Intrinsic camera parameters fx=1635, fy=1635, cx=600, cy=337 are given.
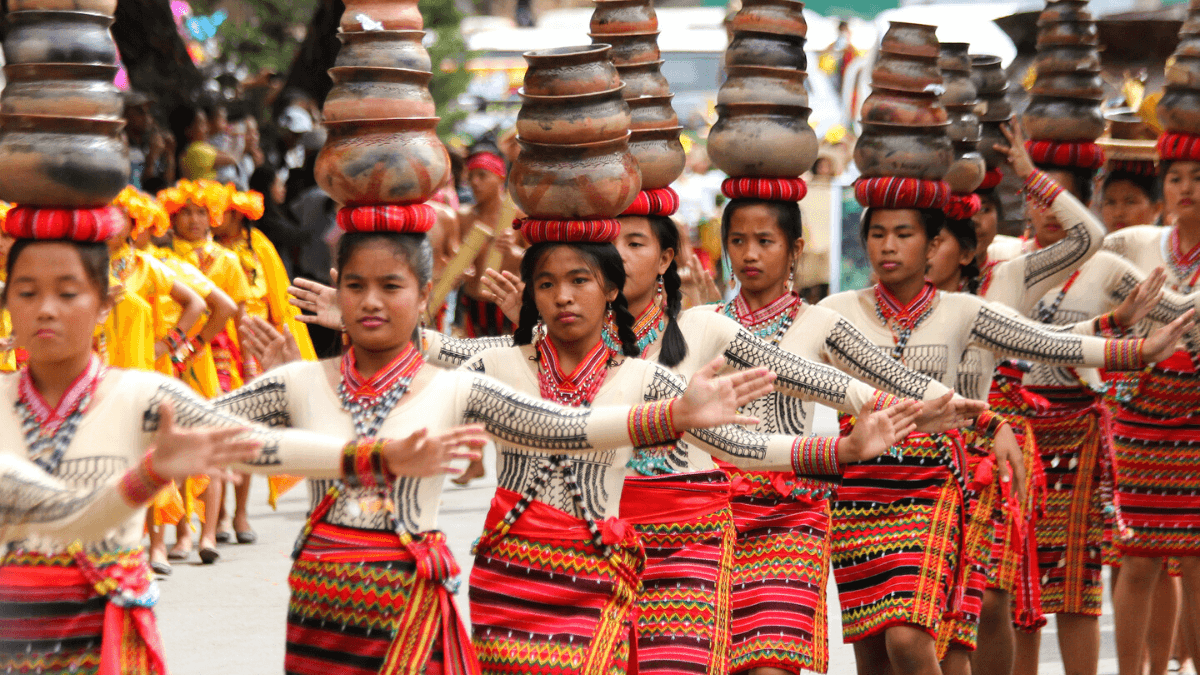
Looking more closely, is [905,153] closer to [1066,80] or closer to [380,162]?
[1066,80]

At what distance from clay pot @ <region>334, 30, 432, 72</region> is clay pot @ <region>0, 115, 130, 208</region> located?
2.33 feet

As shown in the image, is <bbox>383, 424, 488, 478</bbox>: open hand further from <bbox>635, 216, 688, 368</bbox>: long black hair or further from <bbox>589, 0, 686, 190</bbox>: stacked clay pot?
<bbox>589, 0, 686, 190</bbox>: stacked clay pot

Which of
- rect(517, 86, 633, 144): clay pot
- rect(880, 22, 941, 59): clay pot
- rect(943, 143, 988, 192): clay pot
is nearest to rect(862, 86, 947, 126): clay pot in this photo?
rect(880, 22, 941, 59): clay pot

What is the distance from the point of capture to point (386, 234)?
4.26 m

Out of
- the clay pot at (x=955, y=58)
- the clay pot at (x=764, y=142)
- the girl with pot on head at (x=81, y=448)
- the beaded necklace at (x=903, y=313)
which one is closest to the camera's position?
the girl with pot on head at (x=81, y=448)

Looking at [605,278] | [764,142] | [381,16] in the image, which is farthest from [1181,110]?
[381,16]

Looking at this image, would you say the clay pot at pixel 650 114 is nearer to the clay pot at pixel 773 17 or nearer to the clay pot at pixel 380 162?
the clay pot at pixel 773 17

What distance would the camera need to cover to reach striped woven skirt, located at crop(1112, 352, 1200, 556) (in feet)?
22.9

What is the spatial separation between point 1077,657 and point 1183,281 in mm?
1681

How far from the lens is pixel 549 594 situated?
14.4 feet

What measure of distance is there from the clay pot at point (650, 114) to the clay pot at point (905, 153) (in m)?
0.77

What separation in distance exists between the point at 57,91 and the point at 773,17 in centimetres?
270

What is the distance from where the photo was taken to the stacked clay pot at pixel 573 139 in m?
4.69

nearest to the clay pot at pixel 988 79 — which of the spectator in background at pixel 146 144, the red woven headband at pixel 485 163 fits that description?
the red woven headband at pixel 485 163
